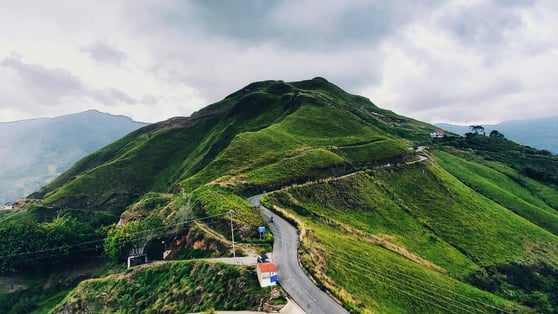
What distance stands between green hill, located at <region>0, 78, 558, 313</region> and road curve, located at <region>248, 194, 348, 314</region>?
1446 millimetres

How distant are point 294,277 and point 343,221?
2899 centimetres

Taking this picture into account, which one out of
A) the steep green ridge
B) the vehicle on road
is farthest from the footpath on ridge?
the steep green ridge

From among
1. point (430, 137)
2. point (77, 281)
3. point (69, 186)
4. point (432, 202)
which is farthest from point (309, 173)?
point (430, 137)

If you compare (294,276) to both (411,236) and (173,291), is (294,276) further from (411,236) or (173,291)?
(411,236)

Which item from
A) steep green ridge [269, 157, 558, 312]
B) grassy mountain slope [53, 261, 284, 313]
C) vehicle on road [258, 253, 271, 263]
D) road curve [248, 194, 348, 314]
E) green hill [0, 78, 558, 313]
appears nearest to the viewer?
road curve [248, 194, 348, 314]

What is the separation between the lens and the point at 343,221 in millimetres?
67125

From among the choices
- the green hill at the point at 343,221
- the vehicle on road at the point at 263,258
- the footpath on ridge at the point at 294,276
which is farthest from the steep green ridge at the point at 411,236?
the vehicle on road at the point at 263,258

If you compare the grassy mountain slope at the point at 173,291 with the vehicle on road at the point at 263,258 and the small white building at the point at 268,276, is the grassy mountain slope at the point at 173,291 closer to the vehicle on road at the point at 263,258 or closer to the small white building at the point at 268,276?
the small white building at the point at 268,276

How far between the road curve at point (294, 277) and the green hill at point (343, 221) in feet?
4.74

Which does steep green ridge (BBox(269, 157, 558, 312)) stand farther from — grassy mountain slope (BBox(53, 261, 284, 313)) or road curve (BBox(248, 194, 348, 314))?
grassy mountain slope (BBox(53, 261, 284, 313))

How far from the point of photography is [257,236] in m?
52.8

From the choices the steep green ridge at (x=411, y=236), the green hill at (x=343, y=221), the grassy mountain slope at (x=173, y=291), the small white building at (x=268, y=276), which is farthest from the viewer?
the green hill at (x=343, y=221)

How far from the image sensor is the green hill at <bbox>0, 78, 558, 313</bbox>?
49.7 m

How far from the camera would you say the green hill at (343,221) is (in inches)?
1956
